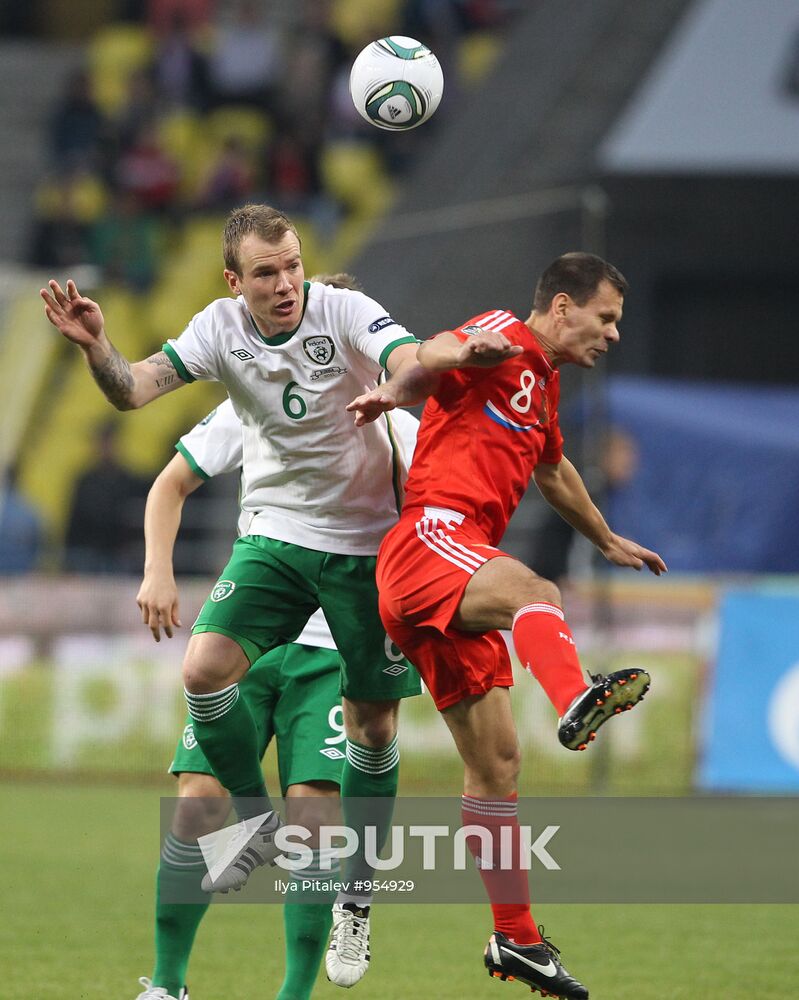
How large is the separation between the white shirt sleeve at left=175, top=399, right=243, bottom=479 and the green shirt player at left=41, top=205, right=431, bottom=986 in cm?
33

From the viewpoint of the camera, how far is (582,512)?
6.38m

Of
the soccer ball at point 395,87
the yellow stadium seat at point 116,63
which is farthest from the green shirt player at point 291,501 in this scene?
the yellow stadium seat at point 116,63

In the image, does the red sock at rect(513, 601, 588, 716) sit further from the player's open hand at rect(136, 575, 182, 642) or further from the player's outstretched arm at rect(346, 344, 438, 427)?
the player's open hand at rect(136, 575, 182, 642)

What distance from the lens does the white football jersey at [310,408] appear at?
592 centimetres

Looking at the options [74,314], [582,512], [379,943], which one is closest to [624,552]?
[582,512]

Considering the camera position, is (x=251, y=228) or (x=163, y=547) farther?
(x=163, y=547)

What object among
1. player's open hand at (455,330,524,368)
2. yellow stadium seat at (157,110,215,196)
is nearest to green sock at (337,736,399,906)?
player's open hand at (455,330,524,368)

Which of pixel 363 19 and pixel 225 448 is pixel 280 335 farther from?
pixel 363 19

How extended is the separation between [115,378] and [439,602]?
4.06 feet

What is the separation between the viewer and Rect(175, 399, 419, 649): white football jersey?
21.4 ft

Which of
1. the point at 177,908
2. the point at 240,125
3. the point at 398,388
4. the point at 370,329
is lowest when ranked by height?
the point at 177,908

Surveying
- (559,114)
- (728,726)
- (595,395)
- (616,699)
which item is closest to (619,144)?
(559,114)

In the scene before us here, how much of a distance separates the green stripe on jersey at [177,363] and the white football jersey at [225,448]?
0.63 meters

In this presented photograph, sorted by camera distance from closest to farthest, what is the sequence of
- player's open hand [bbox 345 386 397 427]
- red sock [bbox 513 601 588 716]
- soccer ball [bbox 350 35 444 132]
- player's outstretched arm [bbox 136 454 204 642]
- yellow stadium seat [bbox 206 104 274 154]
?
red sock [bbox 513 601 588 716] < player's open hand [bbox 345 386 397 427] < player's outstretched arm [bbox 136 454 204 642] < soccer ball [bbox 350 35 444 132] < yellow stadium seat [bbox 206 104 274 154]
